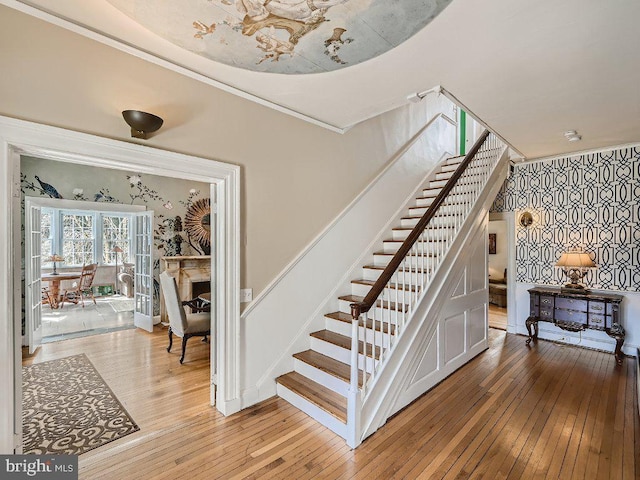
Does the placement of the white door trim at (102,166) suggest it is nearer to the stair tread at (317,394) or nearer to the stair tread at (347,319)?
the stair tread at (317,394)

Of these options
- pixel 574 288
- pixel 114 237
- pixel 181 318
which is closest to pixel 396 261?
pixel 181 318

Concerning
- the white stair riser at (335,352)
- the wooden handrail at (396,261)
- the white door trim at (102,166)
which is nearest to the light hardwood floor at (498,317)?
the wooden handrail at (396,261)

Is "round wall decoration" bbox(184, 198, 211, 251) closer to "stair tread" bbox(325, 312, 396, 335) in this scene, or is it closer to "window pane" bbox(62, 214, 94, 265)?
"stair tread" bbox(325, 312, 396, 335)

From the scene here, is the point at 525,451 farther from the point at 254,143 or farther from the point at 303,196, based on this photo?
the point at 254,143

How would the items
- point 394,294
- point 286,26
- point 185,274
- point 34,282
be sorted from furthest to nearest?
point 185,274
point 34,282
point 394,294
point 286,26

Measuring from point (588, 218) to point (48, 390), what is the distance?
6929 millimetres

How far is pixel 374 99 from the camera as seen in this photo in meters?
2.71

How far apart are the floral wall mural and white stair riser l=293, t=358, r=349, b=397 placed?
391 cm

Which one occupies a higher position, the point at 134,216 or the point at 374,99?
the point at 374,99

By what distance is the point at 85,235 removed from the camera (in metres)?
8.61

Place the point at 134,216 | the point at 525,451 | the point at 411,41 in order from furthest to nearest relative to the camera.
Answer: the point at 134,216, the point at 525,451, the point at 411,41

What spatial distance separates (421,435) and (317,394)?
0.87 meters

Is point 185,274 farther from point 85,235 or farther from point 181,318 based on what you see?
point 85,235

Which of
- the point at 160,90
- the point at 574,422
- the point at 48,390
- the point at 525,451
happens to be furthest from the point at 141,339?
the point at 574,422
